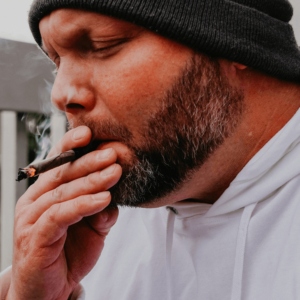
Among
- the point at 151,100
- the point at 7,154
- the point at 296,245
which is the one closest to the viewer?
the point at 296,245

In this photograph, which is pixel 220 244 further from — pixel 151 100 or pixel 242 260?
pixel 151 100

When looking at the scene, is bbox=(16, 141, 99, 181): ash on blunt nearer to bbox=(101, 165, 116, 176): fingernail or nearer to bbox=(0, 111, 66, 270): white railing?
bbox=(101, 165, 116, 176): fingernail

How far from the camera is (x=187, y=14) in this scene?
1.32 metres

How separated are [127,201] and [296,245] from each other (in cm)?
69

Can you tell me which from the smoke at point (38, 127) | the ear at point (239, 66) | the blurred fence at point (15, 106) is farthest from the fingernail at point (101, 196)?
the blurred fence at point (15, 106)

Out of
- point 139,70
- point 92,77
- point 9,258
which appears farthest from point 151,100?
point 9,258

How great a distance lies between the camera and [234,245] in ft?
4.74

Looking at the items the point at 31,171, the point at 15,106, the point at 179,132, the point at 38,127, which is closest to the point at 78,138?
the point at 31,171

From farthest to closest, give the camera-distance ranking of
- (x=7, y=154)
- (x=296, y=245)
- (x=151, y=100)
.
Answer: (x=7, y=154)
(x=151, y=100)
(x=296, y=245)

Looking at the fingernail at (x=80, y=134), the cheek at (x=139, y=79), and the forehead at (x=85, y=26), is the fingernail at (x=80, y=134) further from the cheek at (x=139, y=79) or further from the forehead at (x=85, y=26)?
the forehead at (x=85, y=26)

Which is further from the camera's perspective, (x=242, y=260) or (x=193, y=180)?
(x=193, y=180)

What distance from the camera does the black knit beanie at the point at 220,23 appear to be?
1268 mm

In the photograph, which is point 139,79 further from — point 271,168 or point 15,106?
point 15,106

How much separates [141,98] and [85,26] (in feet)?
1.19
